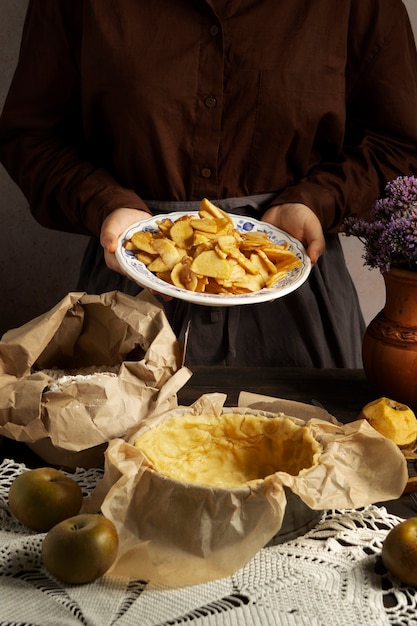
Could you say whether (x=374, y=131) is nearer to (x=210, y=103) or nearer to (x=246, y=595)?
(x=210, y=103)

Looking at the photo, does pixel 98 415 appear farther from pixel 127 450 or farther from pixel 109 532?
pixel 109 532

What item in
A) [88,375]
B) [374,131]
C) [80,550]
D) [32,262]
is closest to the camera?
[80,550]

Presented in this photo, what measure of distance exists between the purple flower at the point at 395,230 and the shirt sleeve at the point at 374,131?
0.40m

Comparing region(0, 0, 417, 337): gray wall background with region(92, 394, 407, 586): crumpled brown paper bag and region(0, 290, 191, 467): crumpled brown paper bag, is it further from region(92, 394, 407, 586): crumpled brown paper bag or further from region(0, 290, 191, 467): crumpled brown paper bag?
region(92, 394, 407, 586): crumpled brown paper bag

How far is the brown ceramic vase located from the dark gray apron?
42 cm

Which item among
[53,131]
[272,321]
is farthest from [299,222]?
[53,131]

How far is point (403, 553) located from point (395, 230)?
54cm

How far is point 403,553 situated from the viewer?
2.80 feet

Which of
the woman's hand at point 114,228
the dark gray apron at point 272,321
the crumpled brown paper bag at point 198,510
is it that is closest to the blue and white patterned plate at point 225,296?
the woman's hand at point 114,228

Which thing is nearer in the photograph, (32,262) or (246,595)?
(246,595)

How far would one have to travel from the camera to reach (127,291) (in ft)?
5.63

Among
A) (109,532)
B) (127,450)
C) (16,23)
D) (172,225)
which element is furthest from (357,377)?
(16,23)

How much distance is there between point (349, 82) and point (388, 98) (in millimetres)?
96

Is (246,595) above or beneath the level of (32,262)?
above
